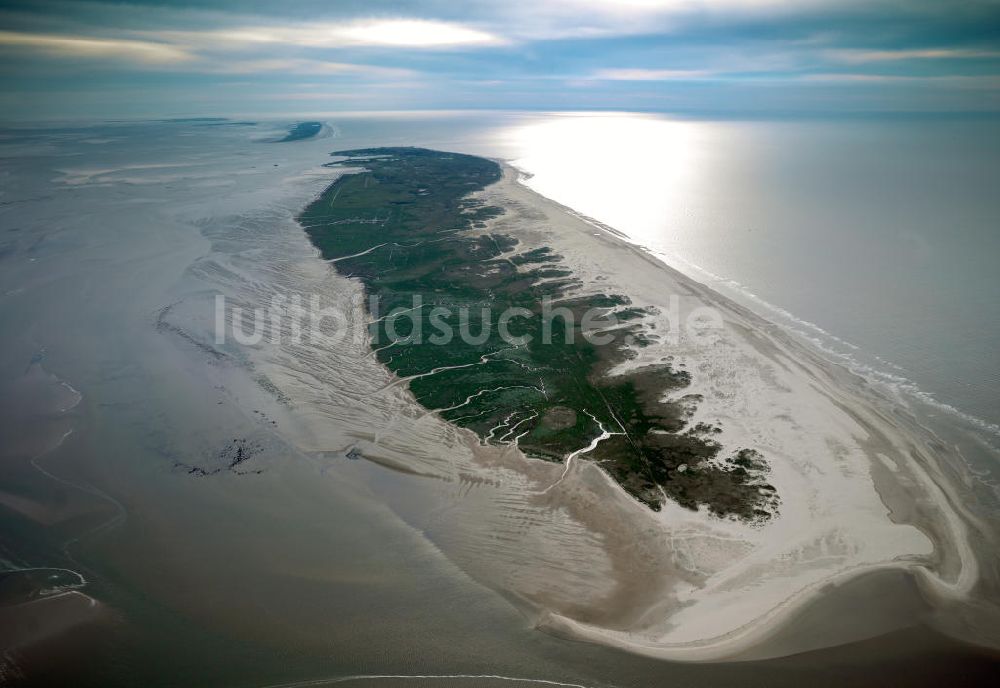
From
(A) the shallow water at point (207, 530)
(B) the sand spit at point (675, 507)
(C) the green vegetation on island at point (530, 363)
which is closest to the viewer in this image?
(A) the shallow water at point (207, 530)

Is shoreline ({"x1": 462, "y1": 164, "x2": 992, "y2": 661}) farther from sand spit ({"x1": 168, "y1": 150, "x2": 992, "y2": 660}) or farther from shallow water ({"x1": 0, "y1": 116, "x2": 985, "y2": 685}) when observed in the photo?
shallow water ({"x1": 0, "y1": 116, "x2": 985, "y2": 685})

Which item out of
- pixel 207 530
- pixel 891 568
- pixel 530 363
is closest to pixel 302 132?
pixel 530 363

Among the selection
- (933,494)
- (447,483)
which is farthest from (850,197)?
(447,483)

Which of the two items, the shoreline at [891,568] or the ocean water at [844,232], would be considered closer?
the shoreline at [891,568]

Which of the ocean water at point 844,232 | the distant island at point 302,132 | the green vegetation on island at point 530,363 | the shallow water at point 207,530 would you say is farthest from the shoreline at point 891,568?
the distant island at point 302,132

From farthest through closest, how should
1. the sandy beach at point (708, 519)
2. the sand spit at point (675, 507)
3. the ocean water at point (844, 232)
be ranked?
1. the ocean water at point (844, 232)
2. the sand spit at point (675, 507)
3. the sandy beach at point (708, 519)

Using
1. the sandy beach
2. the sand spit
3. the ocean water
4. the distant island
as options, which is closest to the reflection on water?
the ocean water

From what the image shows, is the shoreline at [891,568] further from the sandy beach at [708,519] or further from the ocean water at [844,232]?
the ocean water at [844,232]

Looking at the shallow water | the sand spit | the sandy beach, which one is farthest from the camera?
the sand spit
